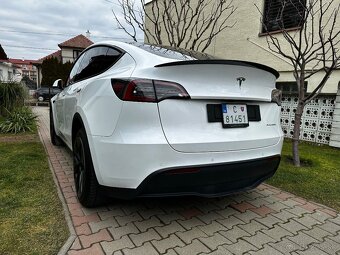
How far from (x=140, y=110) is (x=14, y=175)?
2372 millimetres

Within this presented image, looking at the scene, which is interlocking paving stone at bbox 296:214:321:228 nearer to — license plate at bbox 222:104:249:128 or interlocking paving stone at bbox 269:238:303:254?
interlocking paving stone at bbox 269:238:303:254

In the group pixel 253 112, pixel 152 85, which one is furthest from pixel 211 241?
pixel 152 85

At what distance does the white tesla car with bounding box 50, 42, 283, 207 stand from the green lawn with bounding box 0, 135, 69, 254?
A: 1.36ft

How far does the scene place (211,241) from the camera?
2240mm

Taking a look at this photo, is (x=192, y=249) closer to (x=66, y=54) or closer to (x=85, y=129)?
(x=85, y=129)

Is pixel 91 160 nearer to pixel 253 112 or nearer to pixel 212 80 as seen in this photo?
pixel 212 80

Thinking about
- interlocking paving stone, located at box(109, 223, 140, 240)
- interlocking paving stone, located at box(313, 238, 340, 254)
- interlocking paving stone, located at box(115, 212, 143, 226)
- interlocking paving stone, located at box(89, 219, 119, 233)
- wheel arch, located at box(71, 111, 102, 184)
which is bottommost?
interlocking paving stone, located at box(313, 238, 340, 254)

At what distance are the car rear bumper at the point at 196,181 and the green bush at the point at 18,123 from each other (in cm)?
580

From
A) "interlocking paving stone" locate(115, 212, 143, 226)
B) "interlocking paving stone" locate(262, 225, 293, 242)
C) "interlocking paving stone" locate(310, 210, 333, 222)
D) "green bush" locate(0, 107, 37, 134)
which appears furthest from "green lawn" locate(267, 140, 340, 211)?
"green bush" locate(0, 107, 37, 134)

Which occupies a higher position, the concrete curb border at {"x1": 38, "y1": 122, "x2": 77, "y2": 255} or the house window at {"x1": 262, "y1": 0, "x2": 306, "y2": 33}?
the house window at {"x1": 262, "y1": 0, "x2": 306, "y2": 33}

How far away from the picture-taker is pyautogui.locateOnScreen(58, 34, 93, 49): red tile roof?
4167cm

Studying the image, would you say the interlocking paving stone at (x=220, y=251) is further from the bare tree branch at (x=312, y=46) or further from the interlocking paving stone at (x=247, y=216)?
the bare tree branch at (x=312, y=46)

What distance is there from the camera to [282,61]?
25.2 feet

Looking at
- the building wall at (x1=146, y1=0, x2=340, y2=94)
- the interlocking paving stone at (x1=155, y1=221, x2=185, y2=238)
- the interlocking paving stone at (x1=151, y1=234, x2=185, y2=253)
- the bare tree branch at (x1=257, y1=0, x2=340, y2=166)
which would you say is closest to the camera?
the interlocking paving stone at (x1=151, y1=234, x2=185, y2=253)
